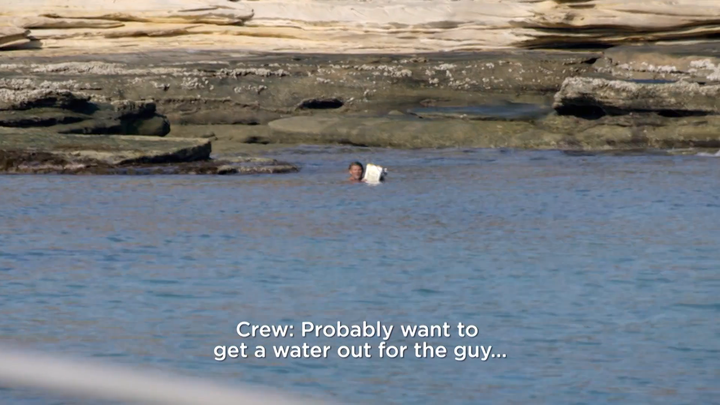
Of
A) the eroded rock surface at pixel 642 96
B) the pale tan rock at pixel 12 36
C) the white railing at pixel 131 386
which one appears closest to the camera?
the white railing at pixel 131 386

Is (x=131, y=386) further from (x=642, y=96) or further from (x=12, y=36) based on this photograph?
(x=12, y=36)

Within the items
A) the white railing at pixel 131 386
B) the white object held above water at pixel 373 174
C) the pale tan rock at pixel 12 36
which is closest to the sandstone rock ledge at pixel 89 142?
the white object held above water at pixel 373 174

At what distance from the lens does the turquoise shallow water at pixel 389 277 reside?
517 cm

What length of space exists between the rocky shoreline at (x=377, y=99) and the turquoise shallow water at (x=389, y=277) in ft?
10.9

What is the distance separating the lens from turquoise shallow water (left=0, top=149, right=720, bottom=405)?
17.0 feet

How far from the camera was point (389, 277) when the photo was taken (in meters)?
7.39

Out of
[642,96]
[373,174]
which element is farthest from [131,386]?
[642,96]

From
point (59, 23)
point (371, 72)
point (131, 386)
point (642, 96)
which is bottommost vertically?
point (131, 386)

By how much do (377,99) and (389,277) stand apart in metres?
10.9

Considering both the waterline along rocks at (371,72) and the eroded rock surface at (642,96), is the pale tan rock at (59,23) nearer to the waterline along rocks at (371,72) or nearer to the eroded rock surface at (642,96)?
the waterline along rocks at (371,72)

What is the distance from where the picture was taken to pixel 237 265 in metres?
7.79

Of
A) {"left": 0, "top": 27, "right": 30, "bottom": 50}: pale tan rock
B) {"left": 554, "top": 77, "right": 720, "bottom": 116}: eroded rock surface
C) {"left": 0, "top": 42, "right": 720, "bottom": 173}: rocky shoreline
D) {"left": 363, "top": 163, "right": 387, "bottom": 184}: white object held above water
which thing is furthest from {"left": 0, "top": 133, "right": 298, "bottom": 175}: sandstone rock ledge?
{"left": 0, "top": 27, "right": 30, "bottom": 50}: pale tan rock

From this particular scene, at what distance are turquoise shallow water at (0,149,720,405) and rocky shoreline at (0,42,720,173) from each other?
3.32 m

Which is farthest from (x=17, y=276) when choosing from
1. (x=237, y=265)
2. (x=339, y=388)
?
(x=339, y=388)
